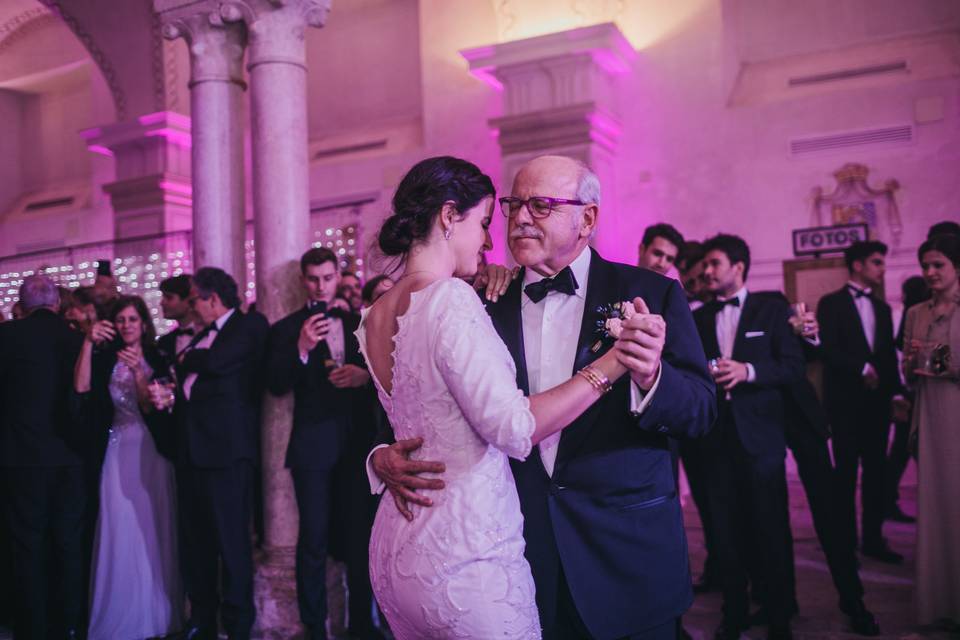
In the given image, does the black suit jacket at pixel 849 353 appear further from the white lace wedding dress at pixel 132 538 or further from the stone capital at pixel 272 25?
the white lace wedding dress at pixel 132 538

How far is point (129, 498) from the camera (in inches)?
175

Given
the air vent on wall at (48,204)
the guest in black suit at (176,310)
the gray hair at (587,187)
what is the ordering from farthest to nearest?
1. the air vent on wall at (48,204)
2. the guest in black suit at (176,310)
3. the gray hair at (587,187)

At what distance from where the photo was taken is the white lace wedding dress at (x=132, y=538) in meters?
4.34

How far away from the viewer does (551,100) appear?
25.3ft

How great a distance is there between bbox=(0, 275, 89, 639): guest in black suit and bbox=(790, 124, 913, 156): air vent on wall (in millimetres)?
6056

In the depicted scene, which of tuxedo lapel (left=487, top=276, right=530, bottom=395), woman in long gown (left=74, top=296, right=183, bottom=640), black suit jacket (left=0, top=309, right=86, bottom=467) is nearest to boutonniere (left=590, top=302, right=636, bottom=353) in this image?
tuxedo lapel (left=487, top=276, right=530, bottom=395)

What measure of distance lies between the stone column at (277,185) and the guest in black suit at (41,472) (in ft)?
3.00

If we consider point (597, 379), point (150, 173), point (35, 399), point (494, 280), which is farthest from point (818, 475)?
point (150, 173)

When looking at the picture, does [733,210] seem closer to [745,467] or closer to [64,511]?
[745,467]

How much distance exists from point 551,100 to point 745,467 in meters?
4.63

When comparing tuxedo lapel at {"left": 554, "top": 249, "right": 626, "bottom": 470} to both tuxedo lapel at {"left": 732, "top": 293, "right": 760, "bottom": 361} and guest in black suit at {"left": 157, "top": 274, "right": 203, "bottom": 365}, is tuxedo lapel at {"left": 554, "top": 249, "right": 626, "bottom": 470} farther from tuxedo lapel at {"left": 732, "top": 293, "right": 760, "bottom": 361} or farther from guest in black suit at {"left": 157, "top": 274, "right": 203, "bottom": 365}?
guest in black suit at {"left": 157, "top": 274, "right": 203, "bottom": 365}

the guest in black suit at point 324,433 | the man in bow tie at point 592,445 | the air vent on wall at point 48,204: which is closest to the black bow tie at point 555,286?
the man in bow tie at point 592,445

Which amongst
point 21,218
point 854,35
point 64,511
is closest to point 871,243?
point 854,35

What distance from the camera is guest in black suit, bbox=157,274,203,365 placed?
4.66m
